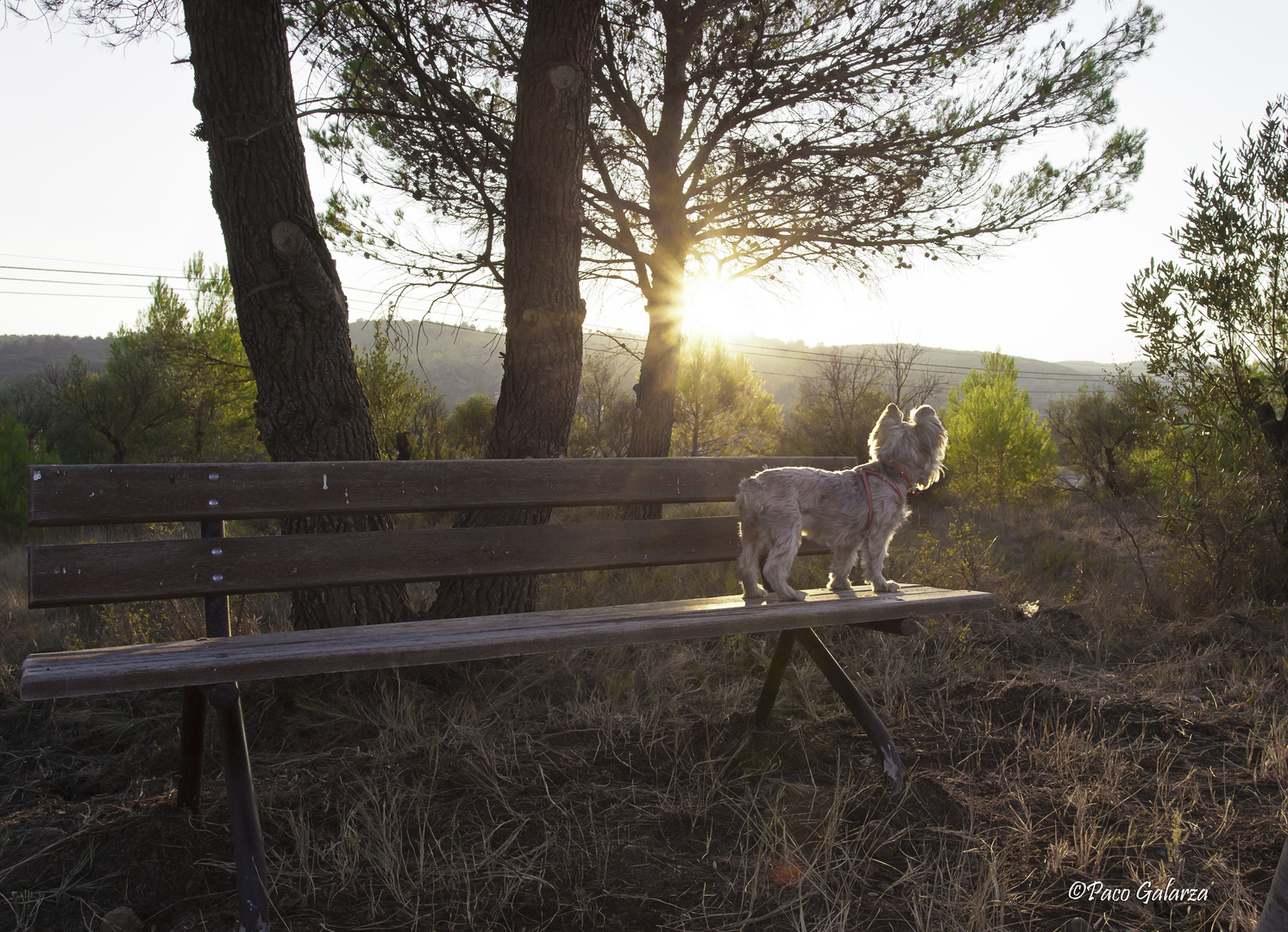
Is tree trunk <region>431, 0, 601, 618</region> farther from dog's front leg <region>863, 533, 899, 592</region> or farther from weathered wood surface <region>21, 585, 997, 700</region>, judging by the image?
dog's front leg <region>863, 533, 899, 592</region>

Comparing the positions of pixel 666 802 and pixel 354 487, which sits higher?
pixel 354 487

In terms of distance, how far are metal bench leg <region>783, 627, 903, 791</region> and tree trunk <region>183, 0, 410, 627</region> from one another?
89.5 inches

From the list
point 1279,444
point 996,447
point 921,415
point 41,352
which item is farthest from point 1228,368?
point 41,352

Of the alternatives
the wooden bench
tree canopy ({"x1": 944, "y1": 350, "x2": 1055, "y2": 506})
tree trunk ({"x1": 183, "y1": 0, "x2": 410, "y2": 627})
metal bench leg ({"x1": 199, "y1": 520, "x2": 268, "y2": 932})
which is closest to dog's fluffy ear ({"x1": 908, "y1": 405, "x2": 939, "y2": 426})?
the wooden bench

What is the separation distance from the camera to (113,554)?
2498mm

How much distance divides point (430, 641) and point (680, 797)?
1.14 meters

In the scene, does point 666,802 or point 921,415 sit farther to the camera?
point 921,415

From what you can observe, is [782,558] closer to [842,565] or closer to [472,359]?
[842,565]

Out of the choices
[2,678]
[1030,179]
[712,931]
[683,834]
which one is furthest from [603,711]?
[1030,179]

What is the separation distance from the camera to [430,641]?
84.8 inches

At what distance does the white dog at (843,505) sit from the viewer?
10.1ft

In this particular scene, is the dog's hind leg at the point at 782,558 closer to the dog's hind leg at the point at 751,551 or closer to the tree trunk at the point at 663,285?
the dog's hind leg at the point at 751,551

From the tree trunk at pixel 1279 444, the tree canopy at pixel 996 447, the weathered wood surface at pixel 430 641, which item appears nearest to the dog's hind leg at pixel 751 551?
the weathered wood surface at pixel 430 641

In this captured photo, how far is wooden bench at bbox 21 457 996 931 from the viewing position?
200cm
